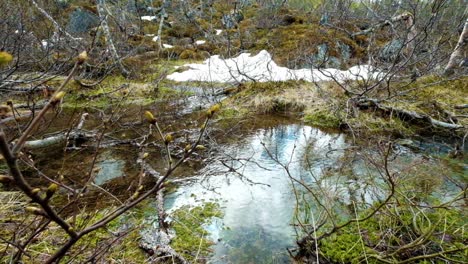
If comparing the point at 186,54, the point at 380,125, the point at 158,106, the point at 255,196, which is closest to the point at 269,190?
the point at 255,196

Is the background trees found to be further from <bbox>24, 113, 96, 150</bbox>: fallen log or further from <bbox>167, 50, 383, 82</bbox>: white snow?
<bbox>167, 50, 383, 82</bbox>: white snow

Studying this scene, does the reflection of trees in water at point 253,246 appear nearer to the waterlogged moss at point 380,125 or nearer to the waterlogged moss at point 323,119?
the waterlogged moss at point 380,125

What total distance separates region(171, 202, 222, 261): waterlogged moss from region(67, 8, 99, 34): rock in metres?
17.8

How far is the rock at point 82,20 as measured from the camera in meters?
17.8

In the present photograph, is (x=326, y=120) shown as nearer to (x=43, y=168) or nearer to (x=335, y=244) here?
(x=335, y=244)

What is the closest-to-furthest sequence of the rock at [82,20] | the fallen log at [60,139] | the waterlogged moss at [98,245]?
the waterlogged moss at [98,245] < the fallen log at [60,139] < the rock at [82,20]

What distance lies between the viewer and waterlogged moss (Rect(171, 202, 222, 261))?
2.77m

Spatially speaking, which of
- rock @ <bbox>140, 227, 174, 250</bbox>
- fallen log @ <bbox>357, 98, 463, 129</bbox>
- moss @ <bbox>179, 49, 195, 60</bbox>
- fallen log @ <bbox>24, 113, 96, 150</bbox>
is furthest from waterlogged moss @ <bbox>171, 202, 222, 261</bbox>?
moss @ <bbox>179, 49, 195, 60</bbox>

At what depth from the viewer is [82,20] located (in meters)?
18.1

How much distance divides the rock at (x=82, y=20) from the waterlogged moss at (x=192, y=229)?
1776 cm

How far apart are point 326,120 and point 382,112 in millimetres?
1175

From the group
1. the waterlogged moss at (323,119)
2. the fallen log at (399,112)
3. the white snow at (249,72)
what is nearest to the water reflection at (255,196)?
the waterlogged moss at (323,119)

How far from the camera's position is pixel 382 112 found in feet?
21.5

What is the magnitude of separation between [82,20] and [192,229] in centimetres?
1883
